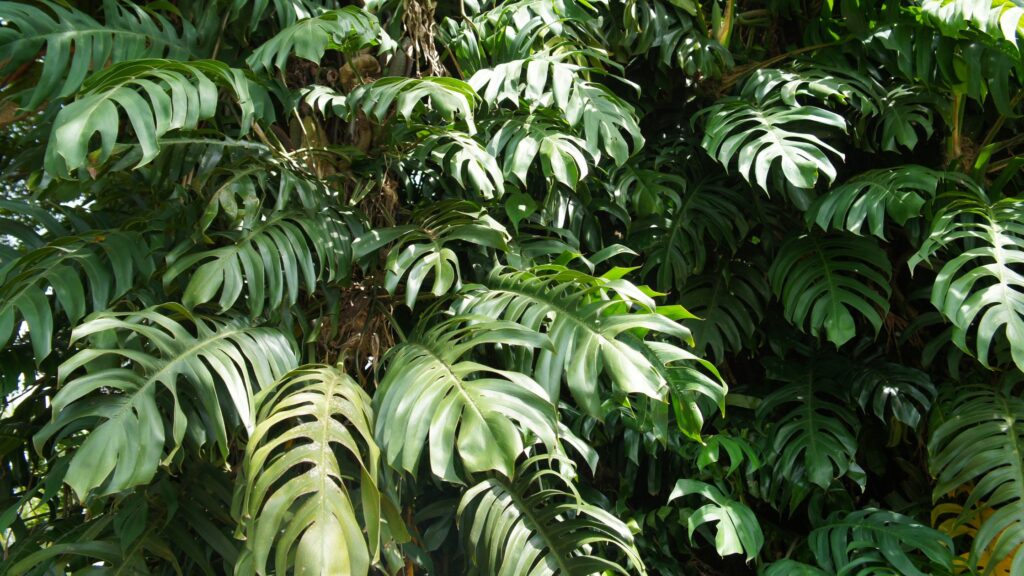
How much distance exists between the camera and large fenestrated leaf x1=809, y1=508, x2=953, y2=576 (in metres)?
1.63

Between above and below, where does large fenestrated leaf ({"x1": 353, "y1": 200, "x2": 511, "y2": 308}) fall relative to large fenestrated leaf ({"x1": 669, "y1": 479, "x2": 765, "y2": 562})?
above

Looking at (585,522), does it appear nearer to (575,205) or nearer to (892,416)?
(575,205)

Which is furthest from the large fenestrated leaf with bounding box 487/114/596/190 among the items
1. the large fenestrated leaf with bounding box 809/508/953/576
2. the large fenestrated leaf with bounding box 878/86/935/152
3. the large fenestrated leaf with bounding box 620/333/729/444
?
the large fenestrated leaf with bounding box 809/508/953/576

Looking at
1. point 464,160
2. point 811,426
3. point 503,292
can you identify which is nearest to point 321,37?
point 464,160

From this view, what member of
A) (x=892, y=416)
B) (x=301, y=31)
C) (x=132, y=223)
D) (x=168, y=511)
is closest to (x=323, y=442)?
(x=168, y=511)

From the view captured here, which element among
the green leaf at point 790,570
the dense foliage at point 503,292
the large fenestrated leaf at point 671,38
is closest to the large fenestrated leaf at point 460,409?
the dense foliage at point 503,292

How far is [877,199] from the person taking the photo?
1776 millimetres

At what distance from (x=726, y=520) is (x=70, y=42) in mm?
1560

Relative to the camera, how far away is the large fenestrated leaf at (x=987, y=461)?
1563mm

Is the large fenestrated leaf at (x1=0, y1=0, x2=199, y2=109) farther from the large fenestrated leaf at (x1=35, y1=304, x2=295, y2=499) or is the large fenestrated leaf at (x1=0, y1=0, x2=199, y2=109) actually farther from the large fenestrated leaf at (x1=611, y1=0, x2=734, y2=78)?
the large fenestrated leaf at (x1=611, y1=0, x2=734, y2=78)

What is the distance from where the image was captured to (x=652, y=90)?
2314 millimetres

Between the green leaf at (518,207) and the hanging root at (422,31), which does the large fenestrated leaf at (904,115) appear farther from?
the hanging root at (422,31)

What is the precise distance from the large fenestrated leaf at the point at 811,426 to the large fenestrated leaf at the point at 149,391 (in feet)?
3.59

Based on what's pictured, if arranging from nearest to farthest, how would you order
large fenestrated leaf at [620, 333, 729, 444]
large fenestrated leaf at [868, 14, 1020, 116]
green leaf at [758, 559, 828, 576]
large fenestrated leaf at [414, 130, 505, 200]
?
large fenestrated leaf at [620, 333, 729, 444] → large fenestrated leaf at [414, 130, 505, 200] → green leaf at [758, 559, 828, 576] → large fenestrated leaf at [868, 14, 1020, 116]
